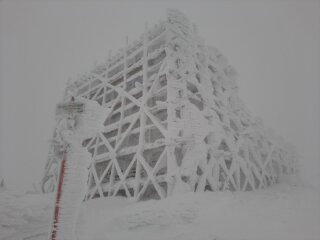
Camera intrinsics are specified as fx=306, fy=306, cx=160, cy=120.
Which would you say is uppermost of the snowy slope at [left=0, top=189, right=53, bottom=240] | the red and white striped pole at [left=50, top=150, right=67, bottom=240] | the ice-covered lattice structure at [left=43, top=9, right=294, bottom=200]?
the ice-covered lattice structure at [left=43, top=9, right=294, bottom=200]

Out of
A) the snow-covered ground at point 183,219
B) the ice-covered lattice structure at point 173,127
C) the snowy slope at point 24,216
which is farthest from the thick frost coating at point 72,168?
the ice-covered lattice structure at point 173,127

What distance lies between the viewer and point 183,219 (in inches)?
188

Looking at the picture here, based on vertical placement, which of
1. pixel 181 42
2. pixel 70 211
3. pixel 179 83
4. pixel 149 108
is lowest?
pixel 70 211

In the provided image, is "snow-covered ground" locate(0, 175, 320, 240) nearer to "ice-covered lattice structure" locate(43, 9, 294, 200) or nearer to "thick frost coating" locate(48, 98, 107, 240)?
"ice-covered lattice structure" locate(43, 9, 294, 200)

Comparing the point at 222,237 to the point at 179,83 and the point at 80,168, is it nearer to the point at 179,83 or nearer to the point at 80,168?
the point at 80,168

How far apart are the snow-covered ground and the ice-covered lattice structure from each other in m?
0.54

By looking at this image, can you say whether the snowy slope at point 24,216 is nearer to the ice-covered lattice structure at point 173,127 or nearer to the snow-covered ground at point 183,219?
the snow-covered ground at point 183,219

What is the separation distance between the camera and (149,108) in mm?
6684

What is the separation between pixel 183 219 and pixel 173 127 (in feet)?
5.79

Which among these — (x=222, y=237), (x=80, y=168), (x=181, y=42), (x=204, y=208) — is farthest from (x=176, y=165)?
(x=181, y=42)

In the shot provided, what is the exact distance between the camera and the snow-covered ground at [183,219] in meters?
4.55

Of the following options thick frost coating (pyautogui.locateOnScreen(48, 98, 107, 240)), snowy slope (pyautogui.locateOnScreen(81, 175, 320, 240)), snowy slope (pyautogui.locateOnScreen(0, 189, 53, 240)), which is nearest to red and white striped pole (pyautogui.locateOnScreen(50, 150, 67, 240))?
thick frost coating (pyautogui.locateOnScreen(48, 98, 107, 240))

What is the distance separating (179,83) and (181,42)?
1211 millimetres

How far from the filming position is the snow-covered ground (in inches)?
179
